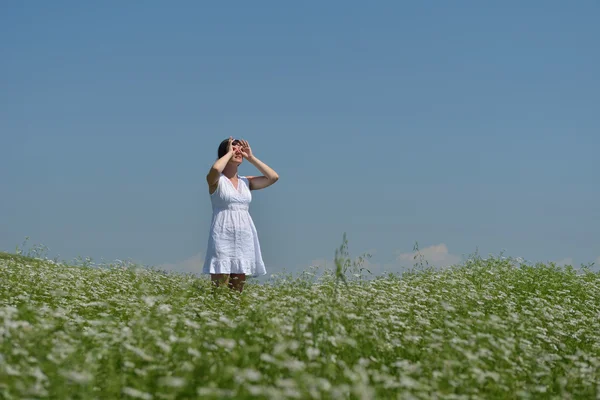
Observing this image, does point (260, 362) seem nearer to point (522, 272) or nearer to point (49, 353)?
point (49, 353)

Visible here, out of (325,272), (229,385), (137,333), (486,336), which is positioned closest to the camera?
(229,385)

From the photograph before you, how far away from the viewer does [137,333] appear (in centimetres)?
577

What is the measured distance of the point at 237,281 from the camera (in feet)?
33.5

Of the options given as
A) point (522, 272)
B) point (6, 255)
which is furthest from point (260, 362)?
point (6, 255)

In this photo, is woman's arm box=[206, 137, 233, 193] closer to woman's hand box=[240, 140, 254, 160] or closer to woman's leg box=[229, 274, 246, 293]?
woman's hand box=[240, 140, 254, 160]

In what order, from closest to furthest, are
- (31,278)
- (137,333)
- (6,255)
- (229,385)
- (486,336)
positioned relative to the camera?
(229,385) < (137,333) < (486,336) < (31,278) < (6,255)

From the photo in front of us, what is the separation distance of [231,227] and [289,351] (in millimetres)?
4553

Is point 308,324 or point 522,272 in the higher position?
point 522,272

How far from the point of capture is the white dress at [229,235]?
10000 mm

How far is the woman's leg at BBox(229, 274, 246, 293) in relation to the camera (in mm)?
10219

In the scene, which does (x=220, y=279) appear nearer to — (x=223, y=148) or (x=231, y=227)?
(x=231, y=227)

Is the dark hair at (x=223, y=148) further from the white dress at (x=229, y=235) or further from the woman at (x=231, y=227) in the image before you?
the white dress at (x=229, y=235)

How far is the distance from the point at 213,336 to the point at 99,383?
1.12 metres

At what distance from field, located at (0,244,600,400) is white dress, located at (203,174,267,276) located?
574 mm
